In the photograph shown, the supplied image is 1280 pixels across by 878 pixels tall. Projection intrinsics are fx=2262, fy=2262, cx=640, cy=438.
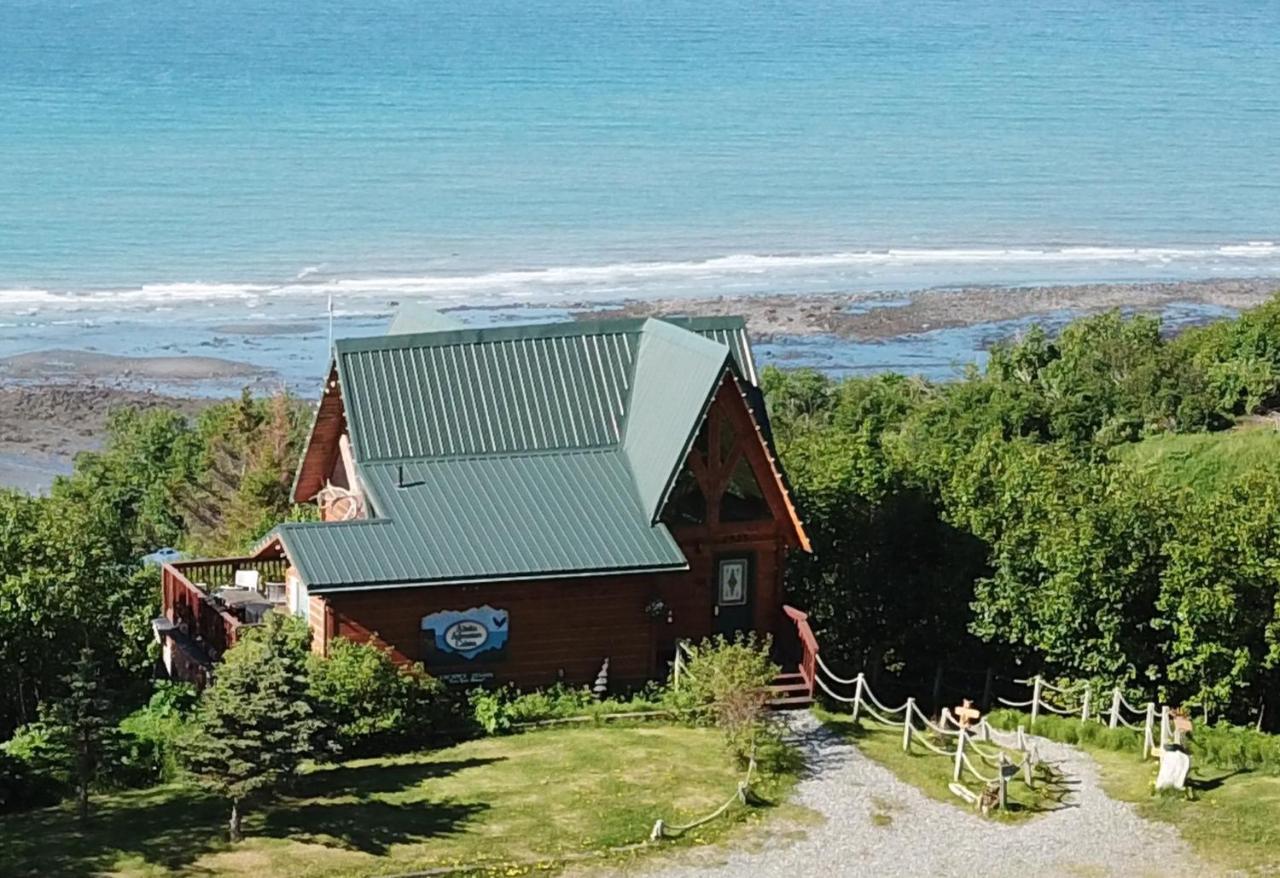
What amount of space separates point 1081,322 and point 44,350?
3260 cm

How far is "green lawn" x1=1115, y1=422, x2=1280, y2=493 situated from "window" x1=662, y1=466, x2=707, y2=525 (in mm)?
15060

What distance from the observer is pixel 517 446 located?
35.0 metres

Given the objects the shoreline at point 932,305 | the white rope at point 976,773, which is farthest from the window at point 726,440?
the shoreline at point 932,305

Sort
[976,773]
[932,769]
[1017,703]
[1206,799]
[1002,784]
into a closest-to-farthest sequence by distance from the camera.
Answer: [1002,784]
[1206,799]
[976,773]
[932,769]
[1017,703]

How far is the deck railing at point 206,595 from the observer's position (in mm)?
34625

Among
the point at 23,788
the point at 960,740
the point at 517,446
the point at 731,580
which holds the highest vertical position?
the point at 517,446

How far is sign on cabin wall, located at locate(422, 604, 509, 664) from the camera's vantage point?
32656 mm

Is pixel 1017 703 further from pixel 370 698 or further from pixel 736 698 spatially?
pixel 370 698

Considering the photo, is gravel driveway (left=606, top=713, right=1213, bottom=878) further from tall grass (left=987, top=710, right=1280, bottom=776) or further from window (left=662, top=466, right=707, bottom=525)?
window (left=662, top=466, right=707, bottom=525)

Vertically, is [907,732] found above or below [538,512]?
below

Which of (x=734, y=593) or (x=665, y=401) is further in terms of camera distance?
(x=734, y=593)

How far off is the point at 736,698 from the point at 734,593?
4694 millimetres

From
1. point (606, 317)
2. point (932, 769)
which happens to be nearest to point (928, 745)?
point (932, 769)

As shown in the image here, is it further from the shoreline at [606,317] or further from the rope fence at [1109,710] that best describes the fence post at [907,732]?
the shoreline at [606,317]
